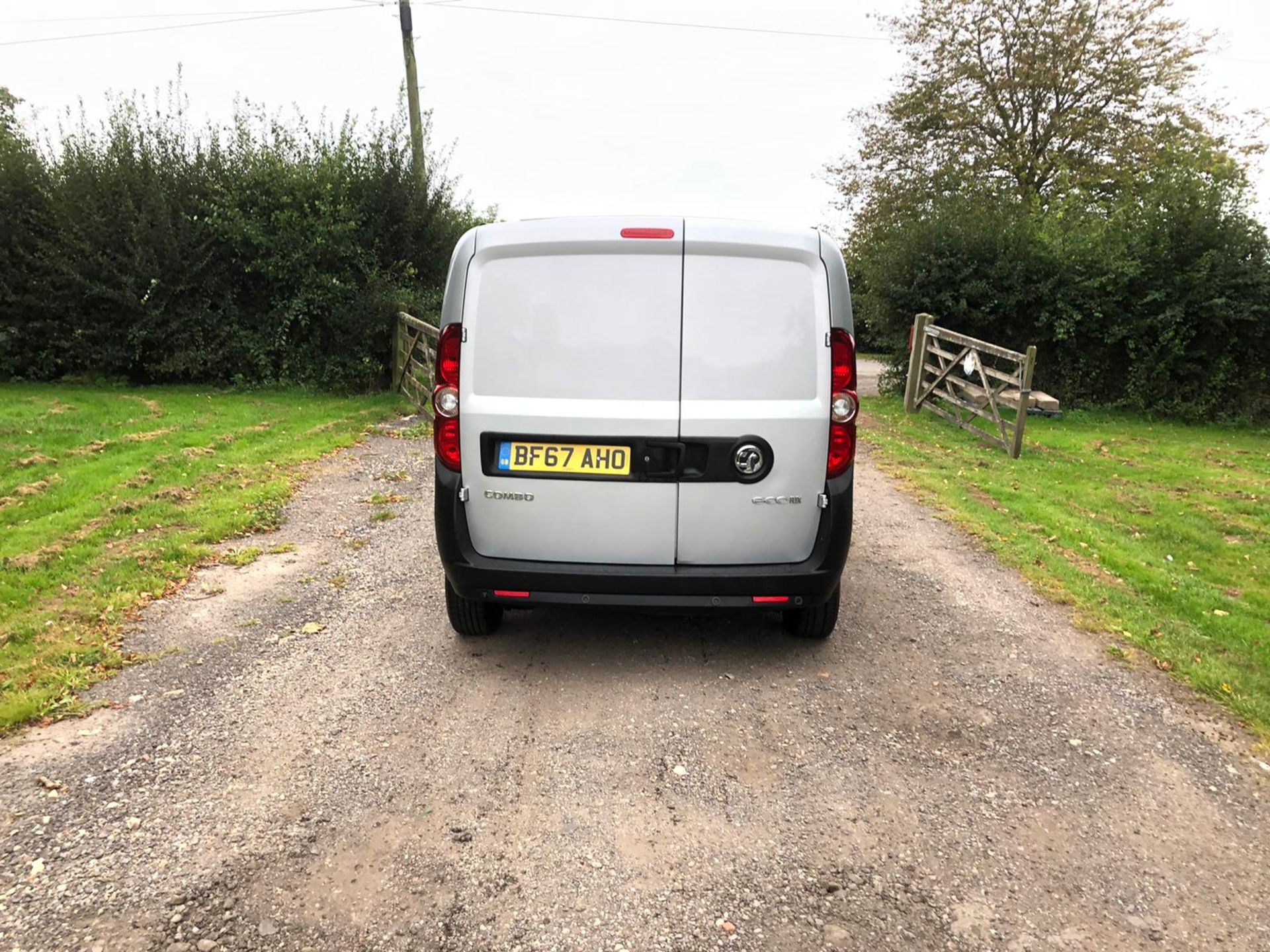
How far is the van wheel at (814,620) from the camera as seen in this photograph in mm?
4348

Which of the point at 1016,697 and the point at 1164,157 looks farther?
the point at 1164,157

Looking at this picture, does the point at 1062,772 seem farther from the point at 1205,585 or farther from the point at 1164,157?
the point at 1164,157

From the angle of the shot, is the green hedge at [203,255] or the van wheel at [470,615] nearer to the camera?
the van wheel at [470,615]

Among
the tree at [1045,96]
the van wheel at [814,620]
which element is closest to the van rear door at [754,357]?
the van wheel at [814,620]

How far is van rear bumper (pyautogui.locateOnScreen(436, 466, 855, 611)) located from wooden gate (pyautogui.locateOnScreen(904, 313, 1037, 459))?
7724 millimetres

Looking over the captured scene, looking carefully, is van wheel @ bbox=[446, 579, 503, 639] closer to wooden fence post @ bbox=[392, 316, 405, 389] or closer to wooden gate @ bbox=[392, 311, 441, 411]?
wooden gate @ bbox=[392, 311, 441, 411]

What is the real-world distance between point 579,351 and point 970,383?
35.3 feet

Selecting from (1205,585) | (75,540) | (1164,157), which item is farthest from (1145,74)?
(75,540)

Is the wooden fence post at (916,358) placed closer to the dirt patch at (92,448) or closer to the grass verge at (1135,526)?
the grass verge at (1135,526)

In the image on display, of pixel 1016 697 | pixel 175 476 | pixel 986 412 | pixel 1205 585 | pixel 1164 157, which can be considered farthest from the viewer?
pixel 1164 157

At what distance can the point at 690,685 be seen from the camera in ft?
13.0

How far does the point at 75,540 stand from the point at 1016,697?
19.7ft

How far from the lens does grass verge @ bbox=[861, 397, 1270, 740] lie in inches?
184

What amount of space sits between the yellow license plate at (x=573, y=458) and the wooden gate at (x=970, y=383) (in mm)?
8332
